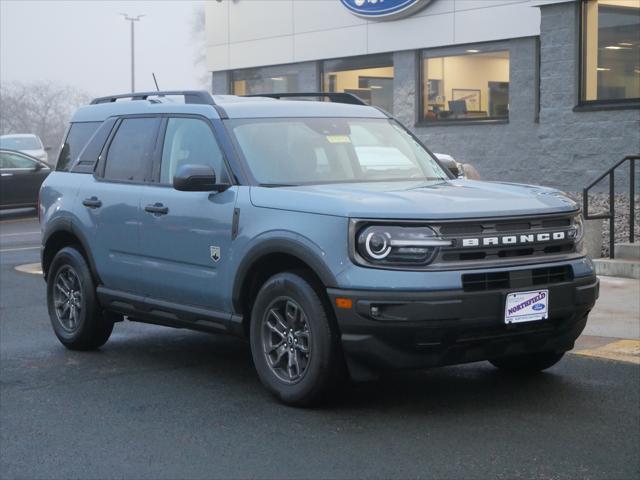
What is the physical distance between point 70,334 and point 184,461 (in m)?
3.27

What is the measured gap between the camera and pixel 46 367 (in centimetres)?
788

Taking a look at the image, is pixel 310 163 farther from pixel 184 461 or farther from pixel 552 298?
pixel 184 461

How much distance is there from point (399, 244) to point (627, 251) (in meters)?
6.95

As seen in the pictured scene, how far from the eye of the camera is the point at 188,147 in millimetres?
7508

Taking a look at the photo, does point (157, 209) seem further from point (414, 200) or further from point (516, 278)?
point (516, 278)

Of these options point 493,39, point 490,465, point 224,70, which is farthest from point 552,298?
point 224,70

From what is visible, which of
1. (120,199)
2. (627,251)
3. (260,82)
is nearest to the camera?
(120,199)

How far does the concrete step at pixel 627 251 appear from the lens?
12133mm

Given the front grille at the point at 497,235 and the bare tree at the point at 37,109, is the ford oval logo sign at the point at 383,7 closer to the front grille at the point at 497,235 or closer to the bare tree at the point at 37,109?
the front grille at the point at 497,235

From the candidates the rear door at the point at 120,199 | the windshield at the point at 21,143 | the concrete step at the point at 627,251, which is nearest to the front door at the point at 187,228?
the rear door at the point at 120,199

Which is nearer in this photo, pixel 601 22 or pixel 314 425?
pixel 314 425

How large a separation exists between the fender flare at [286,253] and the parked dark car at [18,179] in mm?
18205

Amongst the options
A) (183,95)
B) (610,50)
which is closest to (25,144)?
(610,50)

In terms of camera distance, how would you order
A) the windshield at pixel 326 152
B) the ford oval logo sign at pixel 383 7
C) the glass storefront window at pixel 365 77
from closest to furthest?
the windshield at pixel 326 152 → the ford oval logo sign at pixel 383 7 → the glass storefront window at pixel 365 77
